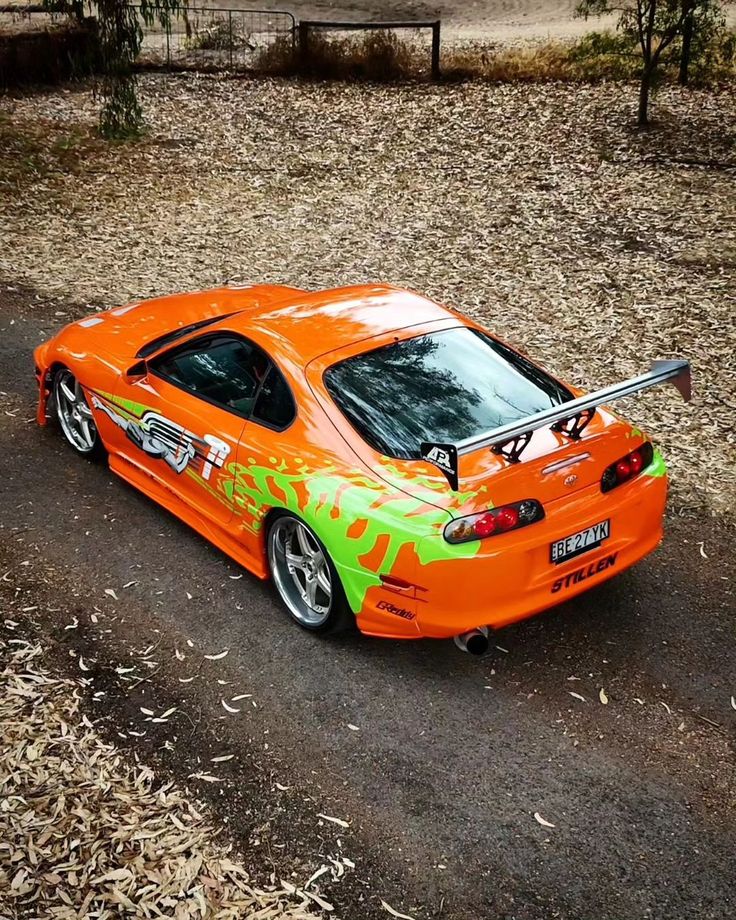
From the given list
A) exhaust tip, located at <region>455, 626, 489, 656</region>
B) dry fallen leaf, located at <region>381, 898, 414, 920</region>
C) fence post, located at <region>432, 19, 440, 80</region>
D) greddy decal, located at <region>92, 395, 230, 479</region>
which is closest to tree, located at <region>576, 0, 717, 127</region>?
fence post, located at <region>432, 19, 440, 80</region>

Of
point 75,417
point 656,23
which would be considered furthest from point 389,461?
point 656,23

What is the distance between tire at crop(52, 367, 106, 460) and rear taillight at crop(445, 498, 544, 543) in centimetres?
324

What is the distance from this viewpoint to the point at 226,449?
5.10 metres

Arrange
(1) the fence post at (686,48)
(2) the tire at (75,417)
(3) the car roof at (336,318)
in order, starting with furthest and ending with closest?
(1) the fence post at (686,48) < (2) the tire at (75,417) < (3) the car roof at (336,318)

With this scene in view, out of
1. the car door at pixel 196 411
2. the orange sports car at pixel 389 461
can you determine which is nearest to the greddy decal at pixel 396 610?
the orange sports car at pixel 389 461

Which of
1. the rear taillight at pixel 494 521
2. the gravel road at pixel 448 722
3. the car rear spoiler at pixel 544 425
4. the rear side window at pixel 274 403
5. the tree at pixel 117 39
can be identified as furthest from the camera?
the tree at pixel 117 39

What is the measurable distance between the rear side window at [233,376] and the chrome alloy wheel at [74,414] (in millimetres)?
1061

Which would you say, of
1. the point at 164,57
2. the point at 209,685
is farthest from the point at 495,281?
the point at 164,57

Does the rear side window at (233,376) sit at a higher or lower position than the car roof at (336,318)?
lower

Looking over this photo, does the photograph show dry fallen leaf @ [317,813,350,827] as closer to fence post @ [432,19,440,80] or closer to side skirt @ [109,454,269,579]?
side skirt @ [109,454,269,579]

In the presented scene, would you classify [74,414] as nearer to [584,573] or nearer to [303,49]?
[584,573]

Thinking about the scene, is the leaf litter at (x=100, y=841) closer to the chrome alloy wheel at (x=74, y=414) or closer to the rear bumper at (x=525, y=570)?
the rear bumper at (x=525, y=570)

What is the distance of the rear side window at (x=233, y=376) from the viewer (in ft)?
16.3

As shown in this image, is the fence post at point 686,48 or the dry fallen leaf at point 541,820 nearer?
the dry fallen leaf at point 541,820
